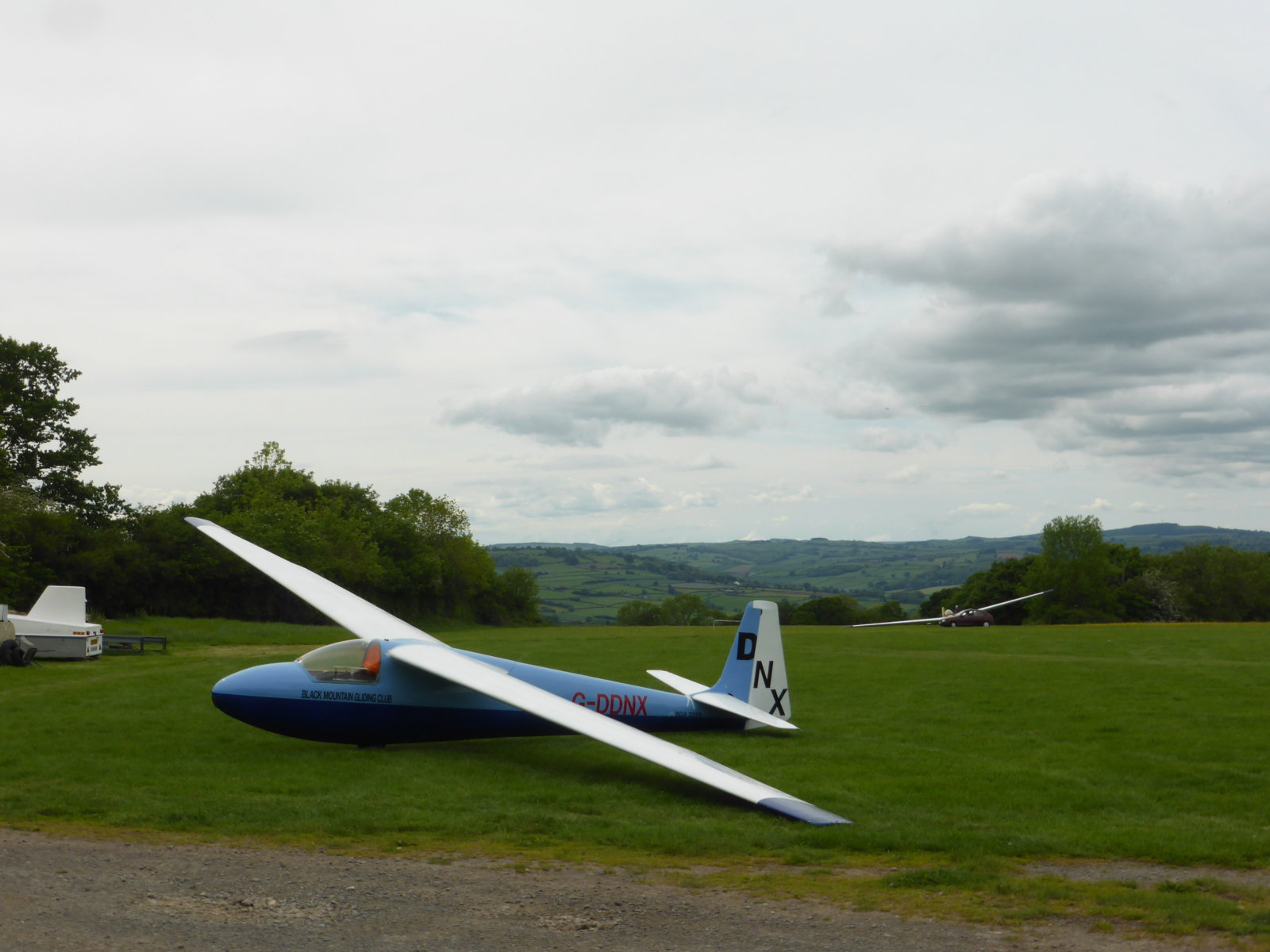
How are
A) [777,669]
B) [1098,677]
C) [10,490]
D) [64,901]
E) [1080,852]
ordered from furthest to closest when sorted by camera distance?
[10,490] < [1098,677] < [777,669] < [1080,852] < [64,901]

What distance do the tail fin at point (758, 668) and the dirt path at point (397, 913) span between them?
26.1 ft

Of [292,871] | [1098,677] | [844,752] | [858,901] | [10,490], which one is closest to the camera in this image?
[858,901]

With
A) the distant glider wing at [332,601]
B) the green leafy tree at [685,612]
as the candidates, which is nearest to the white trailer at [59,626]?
the distant glider wing at [332,601]

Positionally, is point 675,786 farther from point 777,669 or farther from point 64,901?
point 64,901

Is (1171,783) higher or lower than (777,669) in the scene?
lower

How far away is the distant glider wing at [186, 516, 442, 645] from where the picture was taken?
50.8 feet

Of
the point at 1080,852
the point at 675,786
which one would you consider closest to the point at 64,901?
the point at 675,786

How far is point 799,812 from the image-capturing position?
8.79 m

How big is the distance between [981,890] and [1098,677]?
18523 millimetres

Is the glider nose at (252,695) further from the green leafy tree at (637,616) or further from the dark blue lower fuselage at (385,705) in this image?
the green leafy tree at (637,616)

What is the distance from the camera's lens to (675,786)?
1176 centimetres

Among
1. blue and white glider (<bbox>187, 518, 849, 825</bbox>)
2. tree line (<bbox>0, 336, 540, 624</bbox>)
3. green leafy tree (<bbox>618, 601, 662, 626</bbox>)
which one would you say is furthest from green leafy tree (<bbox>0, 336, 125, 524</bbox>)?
green leafy tree (<bbox>618, 601, 662, 626</bbox>)

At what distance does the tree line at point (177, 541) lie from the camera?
4584 centimetres

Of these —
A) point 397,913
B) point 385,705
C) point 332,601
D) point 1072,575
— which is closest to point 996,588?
point 1072,575
